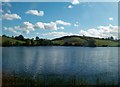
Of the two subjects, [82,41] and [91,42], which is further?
[91,42]

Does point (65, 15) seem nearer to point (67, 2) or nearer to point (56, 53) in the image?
point (67, 2)

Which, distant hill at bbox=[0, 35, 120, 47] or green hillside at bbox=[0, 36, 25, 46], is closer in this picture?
green hillside at bbox=[0, 36, 25, 46]

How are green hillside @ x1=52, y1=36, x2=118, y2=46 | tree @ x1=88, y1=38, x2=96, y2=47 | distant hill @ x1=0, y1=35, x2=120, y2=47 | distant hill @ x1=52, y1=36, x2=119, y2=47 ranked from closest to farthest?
distant hill @ x1=0, y1=35, x2=120, y2=47 → green hillside @ x1=52, y1=36, x2=118, y2=46 → distant hill @ x1=52, y1=36, x2=119, y2=47 → tree @ x1=88, y1=38, x2=96, y2=47

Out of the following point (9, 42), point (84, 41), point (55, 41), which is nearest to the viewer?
point (9, 42)

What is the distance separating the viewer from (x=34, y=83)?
32.7ft

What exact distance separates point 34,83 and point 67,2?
1140cm

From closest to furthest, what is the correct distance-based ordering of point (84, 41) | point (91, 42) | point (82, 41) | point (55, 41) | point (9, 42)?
point (9, 42), point (55, 41), point (82, 41), point (84, 41), point (91, 42)

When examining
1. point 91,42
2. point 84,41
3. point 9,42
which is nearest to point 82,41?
point 84,41

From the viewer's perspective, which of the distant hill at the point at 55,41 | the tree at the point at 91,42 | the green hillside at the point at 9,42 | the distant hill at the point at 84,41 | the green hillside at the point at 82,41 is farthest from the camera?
the tree at the point at 91,42

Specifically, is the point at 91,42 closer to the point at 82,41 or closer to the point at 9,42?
the point at 82,41

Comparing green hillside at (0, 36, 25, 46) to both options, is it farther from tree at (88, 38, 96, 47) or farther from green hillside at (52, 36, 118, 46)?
tree at (88, 38, 96, 47)

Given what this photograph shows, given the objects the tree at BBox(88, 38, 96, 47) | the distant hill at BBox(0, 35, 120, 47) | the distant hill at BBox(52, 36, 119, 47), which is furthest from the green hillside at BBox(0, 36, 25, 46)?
the tree at BBox(88, 38, 96, 47)

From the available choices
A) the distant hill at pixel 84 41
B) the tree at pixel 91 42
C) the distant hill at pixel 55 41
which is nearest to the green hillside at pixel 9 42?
the distant hill at pixel 55 41

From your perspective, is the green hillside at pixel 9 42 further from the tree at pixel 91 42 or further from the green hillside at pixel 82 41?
the tree at pixel 91 42
